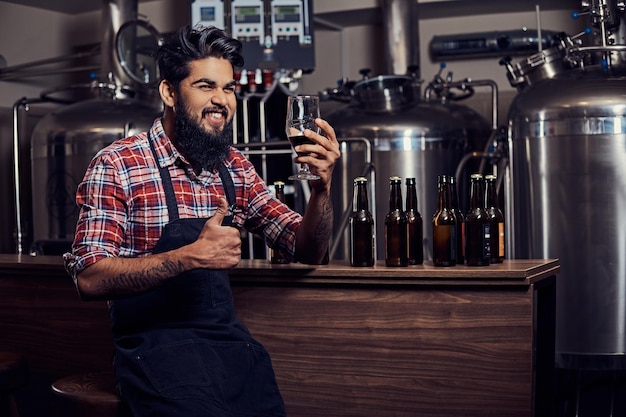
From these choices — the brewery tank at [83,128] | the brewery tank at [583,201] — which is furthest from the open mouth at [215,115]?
the brewery tank at [83,128]

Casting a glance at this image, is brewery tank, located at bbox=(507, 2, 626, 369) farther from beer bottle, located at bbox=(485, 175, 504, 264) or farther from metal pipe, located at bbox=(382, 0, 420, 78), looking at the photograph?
metal pipe, located at bbox=(382, 0, 420, 78)

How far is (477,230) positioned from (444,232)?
0.32 feet

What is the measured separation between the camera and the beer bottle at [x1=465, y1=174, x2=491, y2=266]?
2.53 metres

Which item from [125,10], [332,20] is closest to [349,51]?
[332,20]

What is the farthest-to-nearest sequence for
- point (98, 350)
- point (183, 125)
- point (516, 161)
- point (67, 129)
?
point (67, 129), point (516, 161), point (98, 350), point (183, 125)

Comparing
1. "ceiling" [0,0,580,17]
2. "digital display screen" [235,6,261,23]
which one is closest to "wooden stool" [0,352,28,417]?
"digital display screen" [235,6,261,23]

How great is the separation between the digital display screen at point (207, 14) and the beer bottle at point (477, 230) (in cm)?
344

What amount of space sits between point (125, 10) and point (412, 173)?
2.51 metres

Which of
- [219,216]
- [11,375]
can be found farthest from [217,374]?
[11,375]

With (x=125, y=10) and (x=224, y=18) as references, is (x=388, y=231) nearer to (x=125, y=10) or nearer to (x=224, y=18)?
(x=224, y=18)

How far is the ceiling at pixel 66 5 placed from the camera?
6.68 metres

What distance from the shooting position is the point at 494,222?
2658 millimetres

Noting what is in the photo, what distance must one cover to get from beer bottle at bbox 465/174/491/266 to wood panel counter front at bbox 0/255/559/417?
2.9 inches

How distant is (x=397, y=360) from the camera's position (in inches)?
99.1
